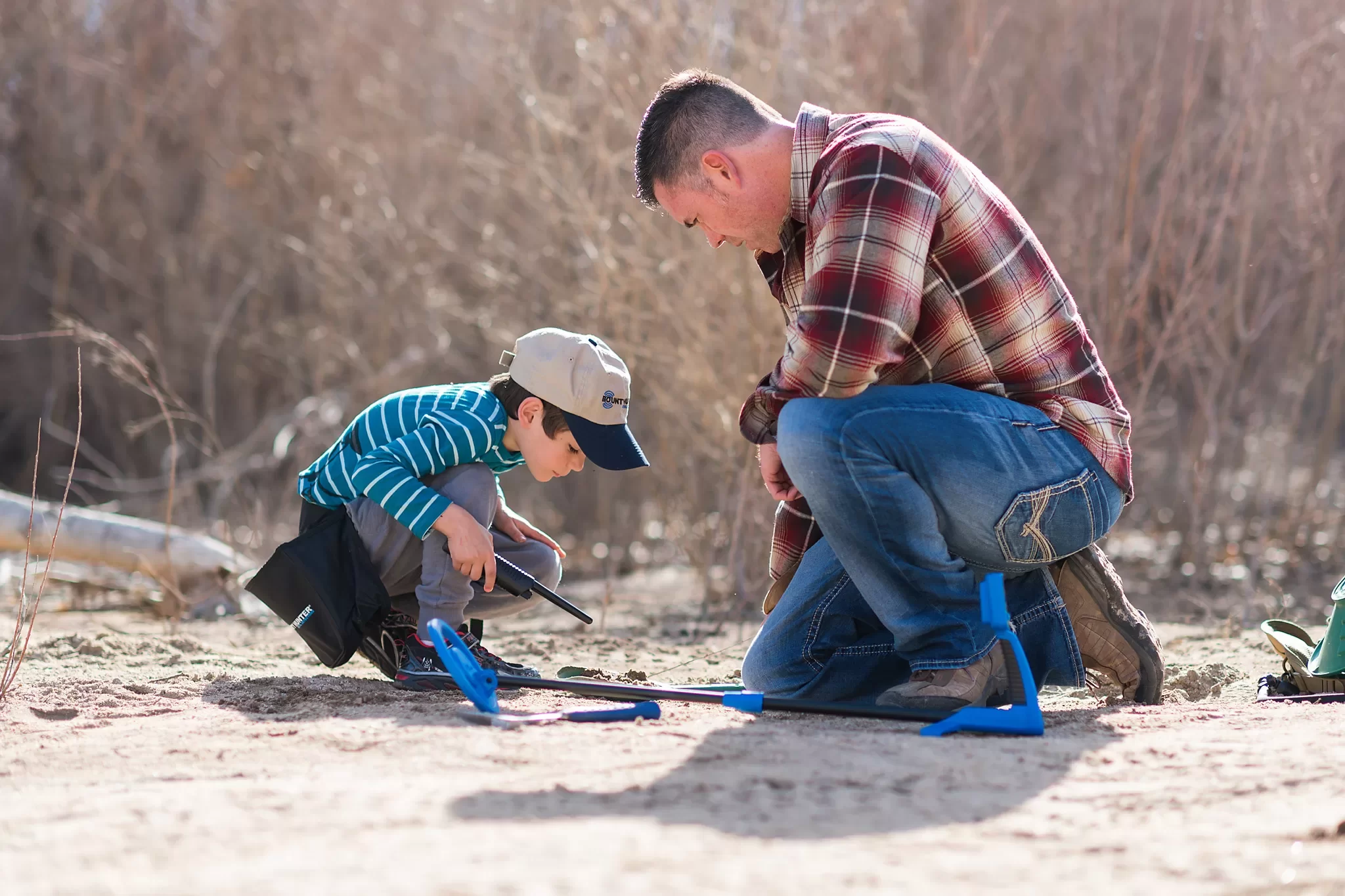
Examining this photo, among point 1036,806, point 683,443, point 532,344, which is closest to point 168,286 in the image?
point 683,443

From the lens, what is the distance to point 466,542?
307 cm

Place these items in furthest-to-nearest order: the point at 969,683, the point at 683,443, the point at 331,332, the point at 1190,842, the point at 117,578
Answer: the point at 331,332, the point at 683,443, the point at 117,578, the point at 969,683, the point at 1190,842

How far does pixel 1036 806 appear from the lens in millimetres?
2045

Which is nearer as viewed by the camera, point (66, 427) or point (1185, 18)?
point (1185, 18)

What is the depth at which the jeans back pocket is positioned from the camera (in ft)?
9.23

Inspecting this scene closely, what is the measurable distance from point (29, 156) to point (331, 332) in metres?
2.38

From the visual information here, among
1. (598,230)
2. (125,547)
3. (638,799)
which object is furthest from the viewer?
(598,230)

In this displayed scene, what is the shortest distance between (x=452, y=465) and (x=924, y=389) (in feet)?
3.80

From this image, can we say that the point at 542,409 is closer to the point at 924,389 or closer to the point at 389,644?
the point at 389,644

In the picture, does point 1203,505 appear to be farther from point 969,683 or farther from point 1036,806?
point 1036,806

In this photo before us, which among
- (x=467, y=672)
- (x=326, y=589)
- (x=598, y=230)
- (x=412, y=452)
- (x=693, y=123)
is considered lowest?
(x=467, y=672)

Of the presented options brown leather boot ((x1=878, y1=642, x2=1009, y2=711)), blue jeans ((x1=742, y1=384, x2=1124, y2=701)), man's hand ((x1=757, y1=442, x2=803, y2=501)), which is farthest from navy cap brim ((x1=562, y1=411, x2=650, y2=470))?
brown leather boot ((x1=878, y1=642, x2=1009, y2=711))

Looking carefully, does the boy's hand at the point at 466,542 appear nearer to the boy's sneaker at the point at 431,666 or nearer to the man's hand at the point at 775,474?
the boy's sneaker at the point at 431,666

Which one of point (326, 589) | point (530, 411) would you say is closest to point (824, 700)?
point (530, 411)
